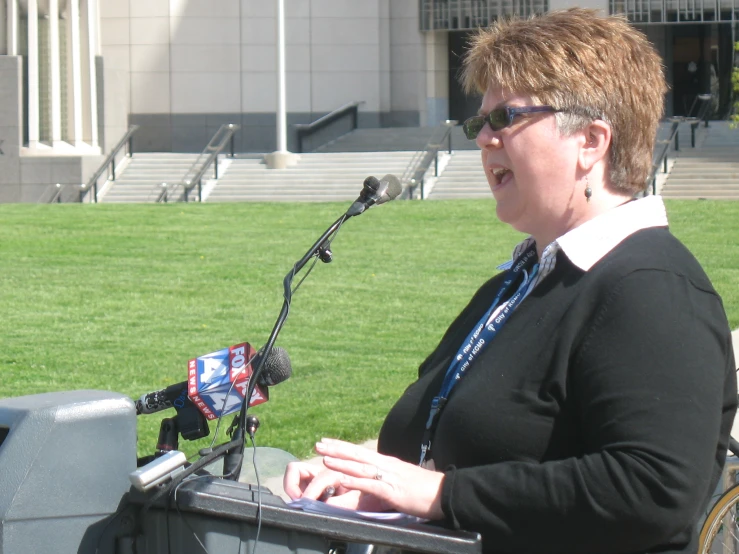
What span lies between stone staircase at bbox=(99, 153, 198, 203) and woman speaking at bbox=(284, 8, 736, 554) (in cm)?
2662

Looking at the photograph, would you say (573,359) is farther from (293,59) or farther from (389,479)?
(293,59)

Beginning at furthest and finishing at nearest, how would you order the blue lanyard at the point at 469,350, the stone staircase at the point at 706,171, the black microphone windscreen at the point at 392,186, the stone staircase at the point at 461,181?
the stone staircase at the point at 461,181 < the stone staircase at the point at 706,171 < the black microphone windscreen at the point at 392,186 < the blue lanyard at the point at 469,350

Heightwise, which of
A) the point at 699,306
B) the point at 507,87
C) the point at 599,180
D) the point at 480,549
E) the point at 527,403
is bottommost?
the point at 480,549

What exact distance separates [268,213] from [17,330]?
991 centimetres

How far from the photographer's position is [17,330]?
9812mm

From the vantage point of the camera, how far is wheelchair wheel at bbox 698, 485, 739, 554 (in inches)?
149

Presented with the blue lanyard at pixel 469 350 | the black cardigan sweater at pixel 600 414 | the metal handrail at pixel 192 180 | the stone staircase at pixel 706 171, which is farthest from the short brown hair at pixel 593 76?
the metal handrail at pixel 192 180

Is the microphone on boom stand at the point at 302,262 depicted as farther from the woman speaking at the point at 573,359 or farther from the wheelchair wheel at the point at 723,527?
the wheelchair wheel at the point at 723,527

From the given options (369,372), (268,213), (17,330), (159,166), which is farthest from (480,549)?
(159,166)

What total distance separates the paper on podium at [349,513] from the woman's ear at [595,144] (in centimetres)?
82

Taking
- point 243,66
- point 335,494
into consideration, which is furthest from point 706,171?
point 335,494

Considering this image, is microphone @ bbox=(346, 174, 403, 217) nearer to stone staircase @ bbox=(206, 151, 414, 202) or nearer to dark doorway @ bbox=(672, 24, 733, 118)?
stone staircase @ bbox=(206, 151, 414, 202)

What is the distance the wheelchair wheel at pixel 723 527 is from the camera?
3791 millimetres

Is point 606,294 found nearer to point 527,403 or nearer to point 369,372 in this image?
point 527,403
